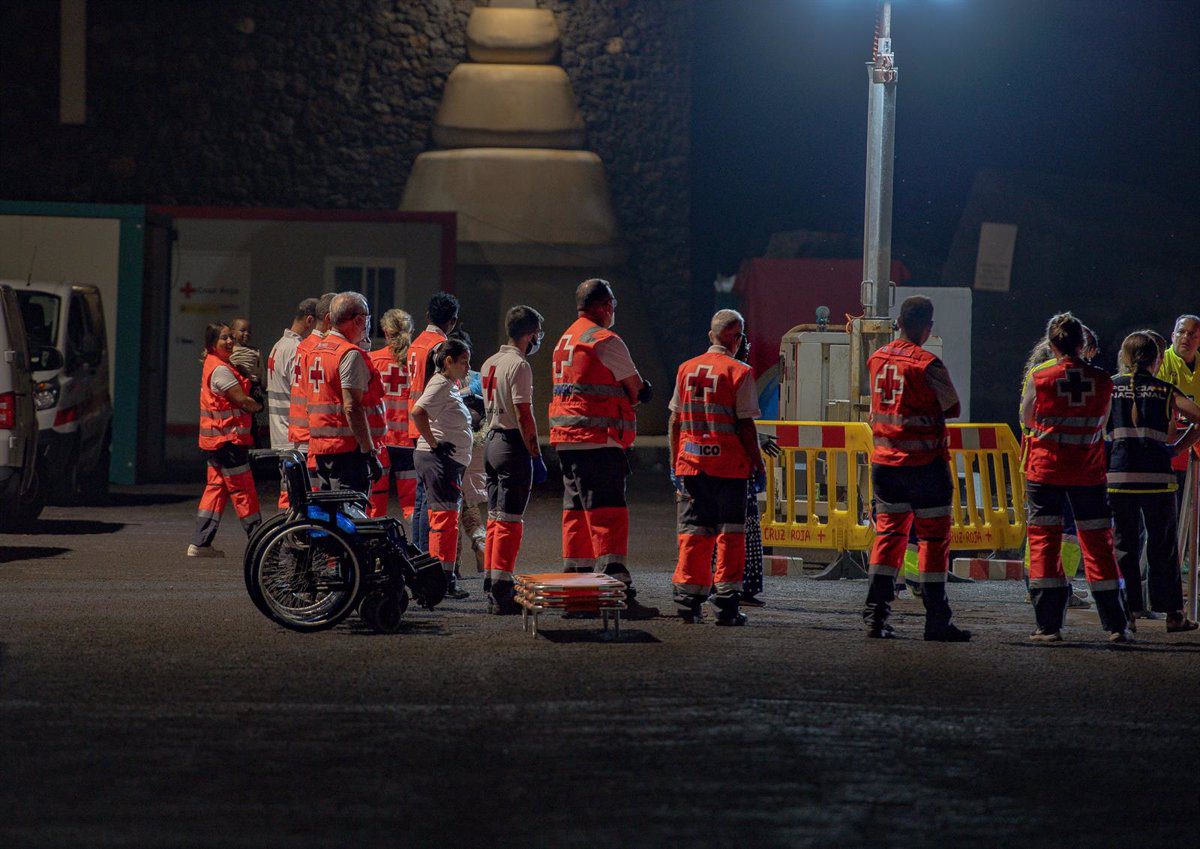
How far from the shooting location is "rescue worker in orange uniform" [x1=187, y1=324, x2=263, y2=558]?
43.5 ft

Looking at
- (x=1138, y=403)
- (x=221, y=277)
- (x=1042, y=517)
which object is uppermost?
(x=221, y=277)

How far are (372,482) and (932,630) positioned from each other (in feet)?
12.1

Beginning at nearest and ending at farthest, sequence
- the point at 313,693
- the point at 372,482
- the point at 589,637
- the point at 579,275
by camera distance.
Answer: the point at 313,693 < the point at 589,637 < the point at 372,482 < the point at 579,275

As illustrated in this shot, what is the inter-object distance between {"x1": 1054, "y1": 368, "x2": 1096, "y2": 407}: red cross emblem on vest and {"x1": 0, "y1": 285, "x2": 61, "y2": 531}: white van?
8524 mm

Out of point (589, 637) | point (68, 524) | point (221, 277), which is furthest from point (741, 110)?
point (589, 637)

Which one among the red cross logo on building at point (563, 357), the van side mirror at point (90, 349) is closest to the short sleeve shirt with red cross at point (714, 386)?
the red cross logo on building at point (563, 357)

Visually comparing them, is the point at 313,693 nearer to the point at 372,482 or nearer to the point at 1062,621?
the point at 372,482

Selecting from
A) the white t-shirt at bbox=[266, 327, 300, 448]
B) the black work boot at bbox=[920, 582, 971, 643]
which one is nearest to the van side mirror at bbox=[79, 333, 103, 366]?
the white t-shirt at bbox=[266, 327, 300, 448]

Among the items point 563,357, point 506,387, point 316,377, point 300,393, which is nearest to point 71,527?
point 300,393

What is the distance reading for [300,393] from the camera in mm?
11719

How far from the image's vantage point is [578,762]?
6.54m

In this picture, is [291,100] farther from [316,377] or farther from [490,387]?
[490,387]

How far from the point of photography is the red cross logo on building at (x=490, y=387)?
10477 millimetres

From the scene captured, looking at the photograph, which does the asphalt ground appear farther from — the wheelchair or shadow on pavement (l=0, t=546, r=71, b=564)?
shadow on pavement (l=0, t=546, r=71, b=564)
